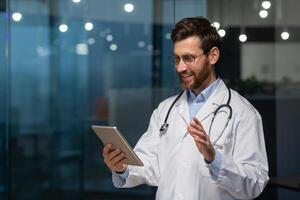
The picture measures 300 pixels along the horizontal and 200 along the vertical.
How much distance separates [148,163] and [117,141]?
0.24m

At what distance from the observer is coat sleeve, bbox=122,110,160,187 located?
1902 mm

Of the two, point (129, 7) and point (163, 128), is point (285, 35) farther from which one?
point (163, 128)

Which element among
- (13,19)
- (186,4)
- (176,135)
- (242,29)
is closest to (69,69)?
(13,19)

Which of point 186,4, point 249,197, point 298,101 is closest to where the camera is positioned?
point 249,197

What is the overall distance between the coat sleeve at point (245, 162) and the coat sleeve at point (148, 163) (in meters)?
0.33

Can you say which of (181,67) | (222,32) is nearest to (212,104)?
(181,67)

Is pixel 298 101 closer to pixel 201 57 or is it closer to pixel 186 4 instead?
pixel 186 4

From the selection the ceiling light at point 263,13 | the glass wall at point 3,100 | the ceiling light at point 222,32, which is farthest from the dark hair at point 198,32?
the glass wall at point 3,100

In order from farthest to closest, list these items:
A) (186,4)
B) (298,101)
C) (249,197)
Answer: (298,101)
(186,4)
(249,197)

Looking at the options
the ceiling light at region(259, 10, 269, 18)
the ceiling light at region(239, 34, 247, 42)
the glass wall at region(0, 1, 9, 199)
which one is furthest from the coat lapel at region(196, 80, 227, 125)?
the glass wall at region(0, 1, 9, 199)

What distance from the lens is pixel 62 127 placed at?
146 inches

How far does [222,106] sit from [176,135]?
0.63ft

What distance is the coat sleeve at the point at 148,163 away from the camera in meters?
1.90

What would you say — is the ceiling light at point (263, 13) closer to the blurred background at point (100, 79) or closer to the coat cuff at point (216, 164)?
the blurred background at point (100, 79)
